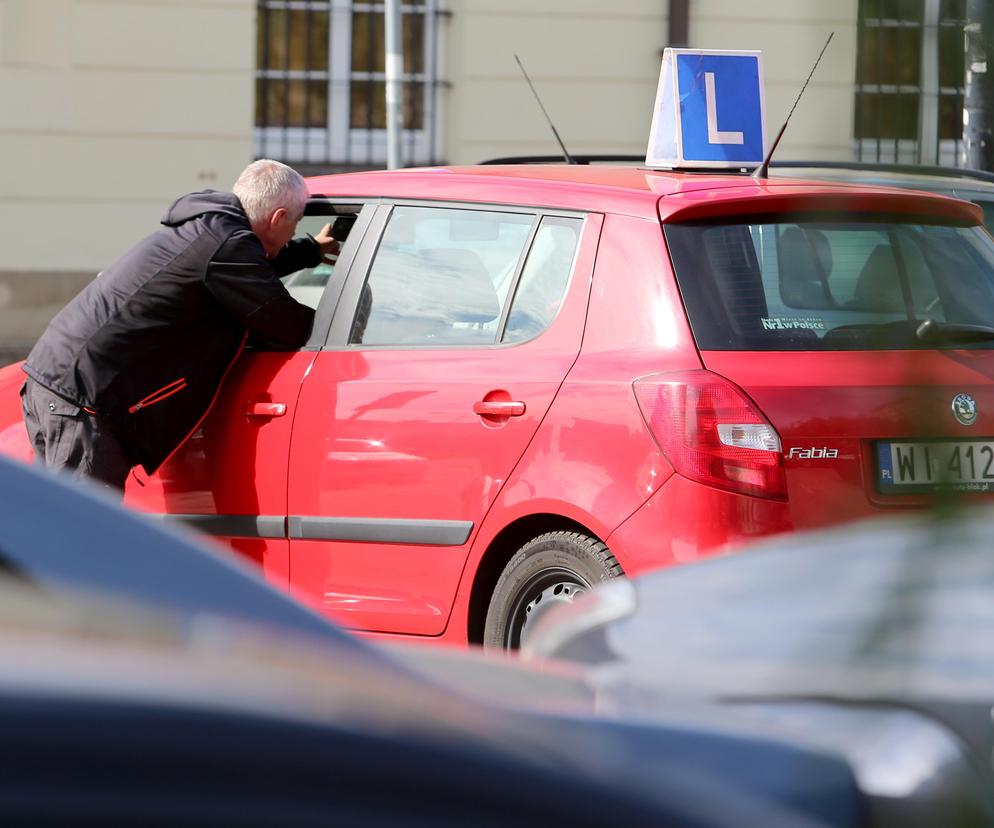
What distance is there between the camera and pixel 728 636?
2.35 meters

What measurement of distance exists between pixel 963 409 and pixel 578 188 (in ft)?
12.0

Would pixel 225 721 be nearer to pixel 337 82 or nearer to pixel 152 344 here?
pixel 152 344

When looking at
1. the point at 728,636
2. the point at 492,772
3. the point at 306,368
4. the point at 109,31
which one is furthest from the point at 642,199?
the point at 109,31

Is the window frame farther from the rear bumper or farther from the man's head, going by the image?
the rear bumper

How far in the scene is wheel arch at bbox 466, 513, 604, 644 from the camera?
13.5ft

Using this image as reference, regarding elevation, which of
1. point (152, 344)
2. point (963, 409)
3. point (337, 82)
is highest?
point (337, 82)

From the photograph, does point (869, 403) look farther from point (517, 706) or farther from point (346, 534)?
point (346, 534)

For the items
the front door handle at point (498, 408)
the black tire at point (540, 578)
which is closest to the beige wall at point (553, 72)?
the front door handle at point (498, 408)

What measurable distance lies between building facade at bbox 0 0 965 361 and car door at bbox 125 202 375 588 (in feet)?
25.7

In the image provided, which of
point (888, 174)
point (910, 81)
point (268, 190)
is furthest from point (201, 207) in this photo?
point (910, 81)

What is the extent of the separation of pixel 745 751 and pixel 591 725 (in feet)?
0.69

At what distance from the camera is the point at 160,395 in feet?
15.1

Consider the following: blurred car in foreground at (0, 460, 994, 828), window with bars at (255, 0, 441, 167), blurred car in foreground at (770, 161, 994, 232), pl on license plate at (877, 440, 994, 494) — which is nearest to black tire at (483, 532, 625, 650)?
blurred car in foreground at (0, 460, 994, 828)

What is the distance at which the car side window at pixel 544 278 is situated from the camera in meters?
4.18
